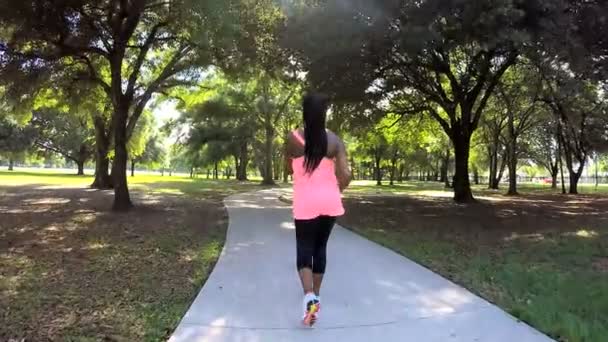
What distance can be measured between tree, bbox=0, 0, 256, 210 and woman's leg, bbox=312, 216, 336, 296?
747 cm

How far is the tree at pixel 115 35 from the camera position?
37.9ft

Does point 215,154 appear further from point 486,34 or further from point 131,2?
point 486,34

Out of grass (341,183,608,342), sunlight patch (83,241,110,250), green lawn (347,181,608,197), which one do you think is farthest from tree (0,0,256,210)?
green lawn (347,181,608,197)

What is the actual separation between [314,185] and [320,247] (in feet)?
1.80

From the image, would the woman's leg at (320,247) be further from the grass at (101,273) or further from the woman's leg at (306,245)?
the grass at (101,273)

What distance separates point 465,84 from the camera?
20000mm

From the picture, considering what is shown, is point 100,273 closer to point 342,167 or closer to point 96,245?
point 96,245

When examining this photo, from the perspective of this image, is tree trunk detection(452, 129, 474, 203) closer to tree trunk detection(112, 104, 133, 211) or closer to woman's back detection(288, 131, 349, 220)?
tree trunk detection(112, 104, 133, 211)

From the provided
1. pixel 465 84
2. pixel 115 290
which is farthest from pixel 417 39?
pixel 465 84

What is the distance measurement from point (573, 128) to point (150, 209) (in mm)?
26851

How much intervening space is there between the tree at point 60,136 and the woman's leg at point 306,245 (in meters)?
49.2

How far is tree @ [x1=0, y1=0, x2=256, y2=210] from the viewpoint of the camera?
11.5 metres

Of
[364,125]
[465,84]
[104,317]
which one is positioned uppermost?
[465,84]

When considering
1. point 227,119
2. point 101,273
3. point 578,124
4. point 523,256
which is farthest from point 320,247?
point 227,119
